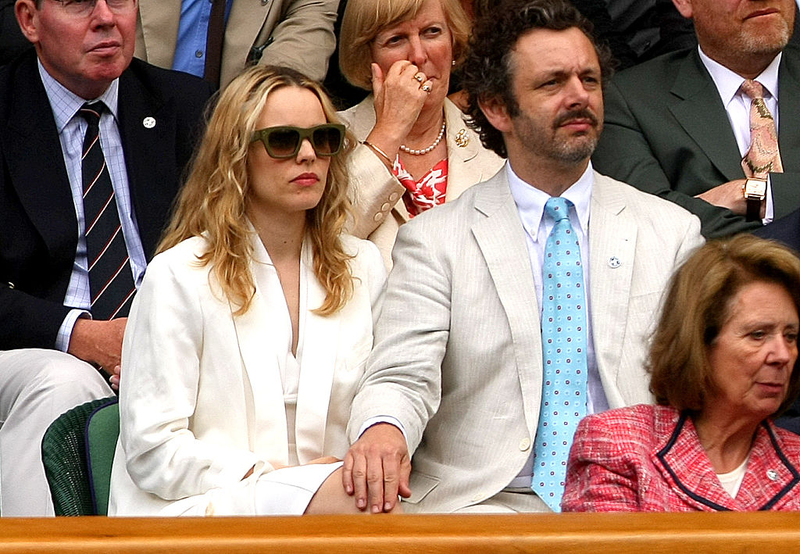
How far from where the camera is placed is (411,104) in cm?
366

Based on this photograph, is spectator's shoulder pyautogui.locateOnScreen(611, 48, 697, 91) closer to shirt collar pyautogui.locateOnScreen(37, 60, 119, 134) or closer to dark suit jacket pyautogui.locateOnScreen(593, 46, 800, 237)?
dark suit jacket pyautogui.locateOnScreen(593, 46, 800, 237)

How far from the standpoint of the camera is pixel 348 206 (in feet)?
10.2

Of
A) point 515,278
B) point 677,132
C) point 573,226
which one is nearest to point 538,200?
point 573,226

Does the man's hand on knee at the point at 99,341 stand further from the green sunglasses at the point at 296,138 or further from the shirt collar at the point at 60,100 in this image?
the green sunglasses at the point at 296,138

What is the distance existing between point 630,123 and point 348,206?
3.57 feet

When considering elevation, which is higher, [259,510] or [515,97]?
[515,97]

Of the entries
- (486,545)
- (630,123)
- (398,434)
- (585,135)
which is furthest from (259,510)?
(630,123)

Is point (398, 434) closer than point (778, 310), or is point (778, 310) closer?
point (778, 310)

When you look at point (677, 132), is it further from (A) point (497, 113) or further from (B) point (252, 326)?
(B) point (252, 326)

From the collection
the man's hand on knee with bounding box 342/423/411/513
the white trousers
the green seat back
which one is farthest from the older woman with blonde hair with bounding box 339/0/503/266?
the man's hand on knee with bounding box 342/423/411/513

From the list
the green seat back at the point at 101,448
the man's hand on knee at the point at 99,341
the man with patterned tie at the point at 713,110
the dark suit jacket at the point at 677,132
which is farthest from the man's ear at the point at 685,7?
the green seat back at the point at 101,448

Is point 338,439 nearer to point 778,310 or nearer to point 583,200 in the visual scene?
point 583,200

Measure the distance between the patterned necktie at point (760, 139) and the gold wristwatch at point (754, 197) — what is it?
0.12 m

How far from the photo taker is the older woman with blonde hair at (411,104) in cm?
363
